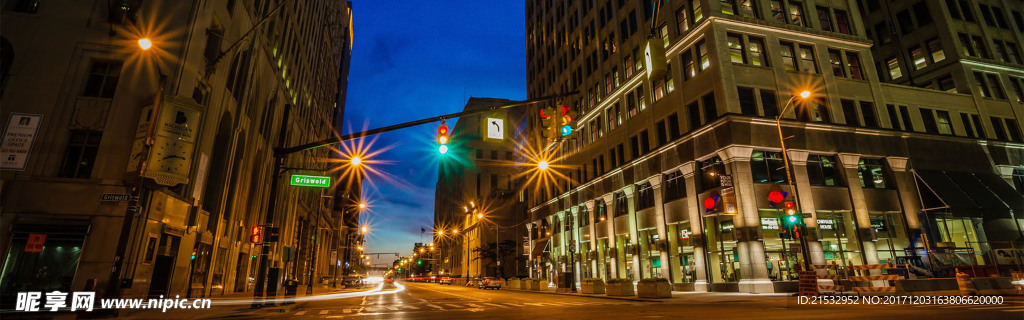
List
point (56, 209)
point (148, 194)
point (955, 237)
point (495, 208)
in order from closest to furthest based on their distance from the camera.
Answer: point (56, 209)
point (148, 194)
point (955, 237)
point (495, 208)

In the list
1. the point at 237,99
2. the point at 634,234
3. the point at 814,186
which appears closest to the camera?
the point at 237,99

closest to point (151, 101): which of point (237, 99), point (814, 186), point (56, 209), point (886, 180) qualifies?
point (56, 209)

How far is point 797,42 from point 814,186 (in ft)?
38.6

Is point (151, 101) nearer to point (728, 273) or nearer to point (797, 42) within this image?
point (728, 273)

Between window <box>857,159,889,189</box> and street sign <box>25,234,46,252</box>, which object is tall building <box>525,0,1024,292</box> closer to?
window <box>857,159,889,189</box>

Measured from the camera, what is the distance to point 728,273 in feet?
101

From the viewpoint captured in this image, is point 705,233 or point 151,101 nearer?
point 151,101

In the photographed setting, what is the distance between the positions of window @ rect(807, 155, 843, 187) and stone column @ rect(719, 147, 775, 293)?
495 cm

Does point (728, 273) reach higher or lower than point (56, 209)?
lower

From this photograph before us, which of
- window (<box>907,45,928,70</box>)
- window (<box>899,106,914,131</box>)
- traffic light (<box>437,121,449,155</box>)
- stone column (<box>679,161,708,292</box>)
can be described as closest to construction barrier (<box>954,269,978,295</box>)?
stone column (<box>679,161,708,292</box>)

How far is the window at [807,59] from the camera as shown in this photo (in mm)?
34094

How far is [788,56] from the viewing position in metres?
34.2

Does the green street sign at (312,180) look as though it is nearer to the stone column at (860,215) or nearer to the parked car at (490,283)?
the stone column at (860,215)

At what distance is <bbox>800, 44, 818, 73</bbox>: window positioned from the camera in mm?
34094
